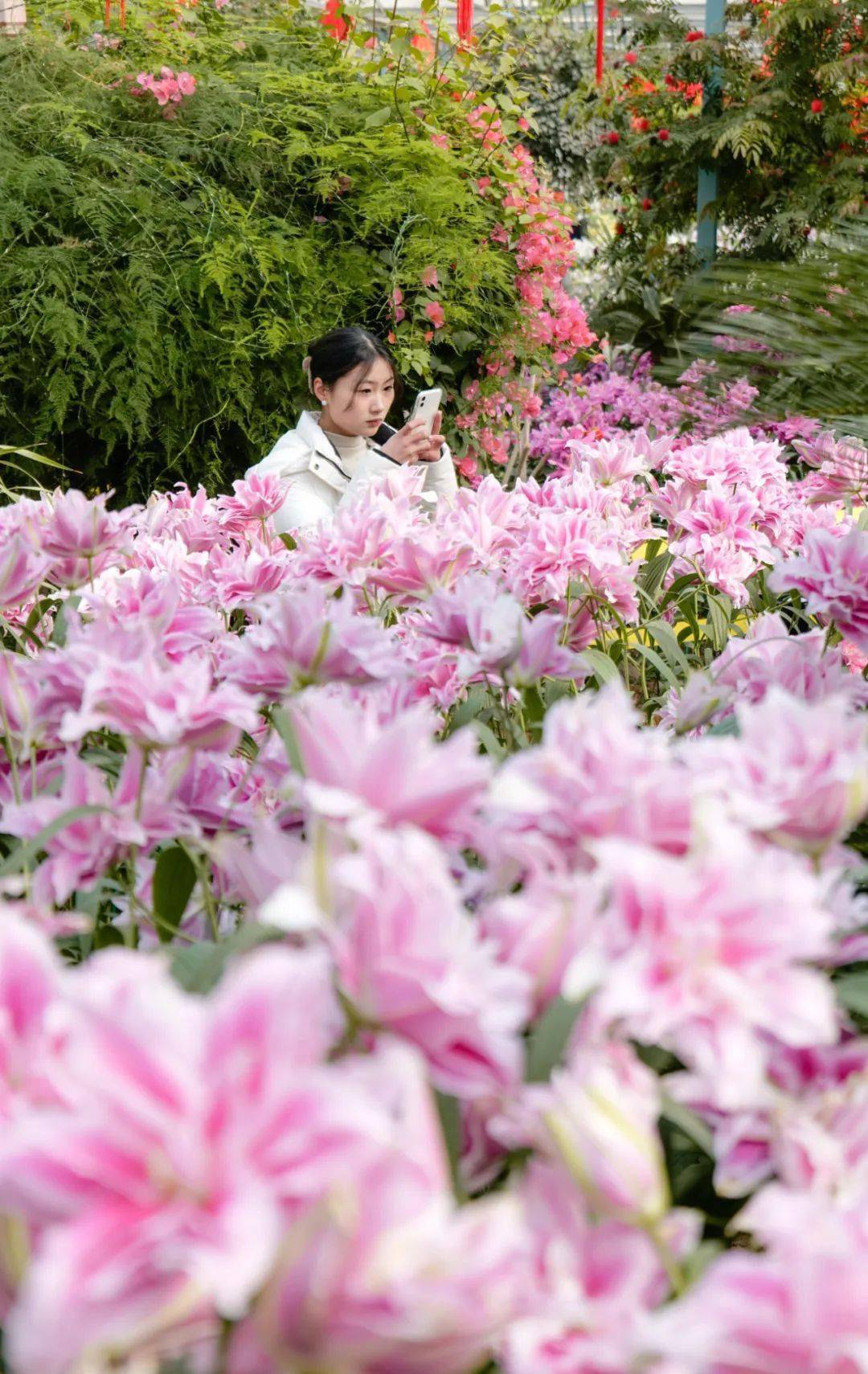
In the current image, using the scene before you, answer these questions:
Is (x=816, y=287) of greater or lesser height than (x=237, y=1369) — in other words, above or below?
above

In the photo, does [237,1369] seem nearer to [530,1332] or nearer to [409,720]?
[530,1332]

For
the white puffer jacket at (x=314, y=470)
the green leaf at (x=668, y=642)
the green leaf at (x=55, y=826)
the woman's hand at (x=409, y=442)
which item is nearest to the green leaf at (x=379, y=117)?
the white puffer jacket at (x=314, y=470)

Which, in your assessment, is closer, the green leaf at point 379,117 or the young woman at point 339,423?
the young woman at point 339,423

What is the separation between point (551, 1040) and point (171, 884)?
0.35m

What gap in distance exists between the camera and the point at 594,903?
20.1 inches

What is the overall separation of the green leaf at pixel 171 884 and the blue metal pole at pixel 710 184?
28.6ft

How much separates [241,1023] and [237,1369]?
101mm

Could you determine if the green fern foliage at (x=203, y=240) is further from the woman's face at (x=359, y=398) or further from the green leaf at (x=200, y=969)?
the green leaf at (x=200, y=969)

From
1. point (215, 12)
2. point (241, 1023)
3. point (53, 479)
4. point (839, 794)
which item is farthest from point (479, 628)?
point (215, 12)

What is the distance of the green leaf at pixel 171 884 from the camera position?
2.65ft

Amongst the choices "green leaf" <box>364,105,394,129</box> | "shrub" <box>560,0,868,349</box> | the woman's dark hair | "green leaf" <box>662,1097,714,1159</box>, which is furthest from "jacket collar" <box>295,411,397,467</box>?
"shrub" <box>560,0,868,349</box>

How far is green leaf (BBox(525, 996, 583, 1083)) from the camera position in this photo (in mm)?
522

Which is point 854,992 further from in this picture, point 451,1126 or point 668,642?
point 668,642

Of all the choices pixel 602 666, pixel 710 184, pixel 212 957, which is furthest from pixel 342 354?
pixel 710 184
